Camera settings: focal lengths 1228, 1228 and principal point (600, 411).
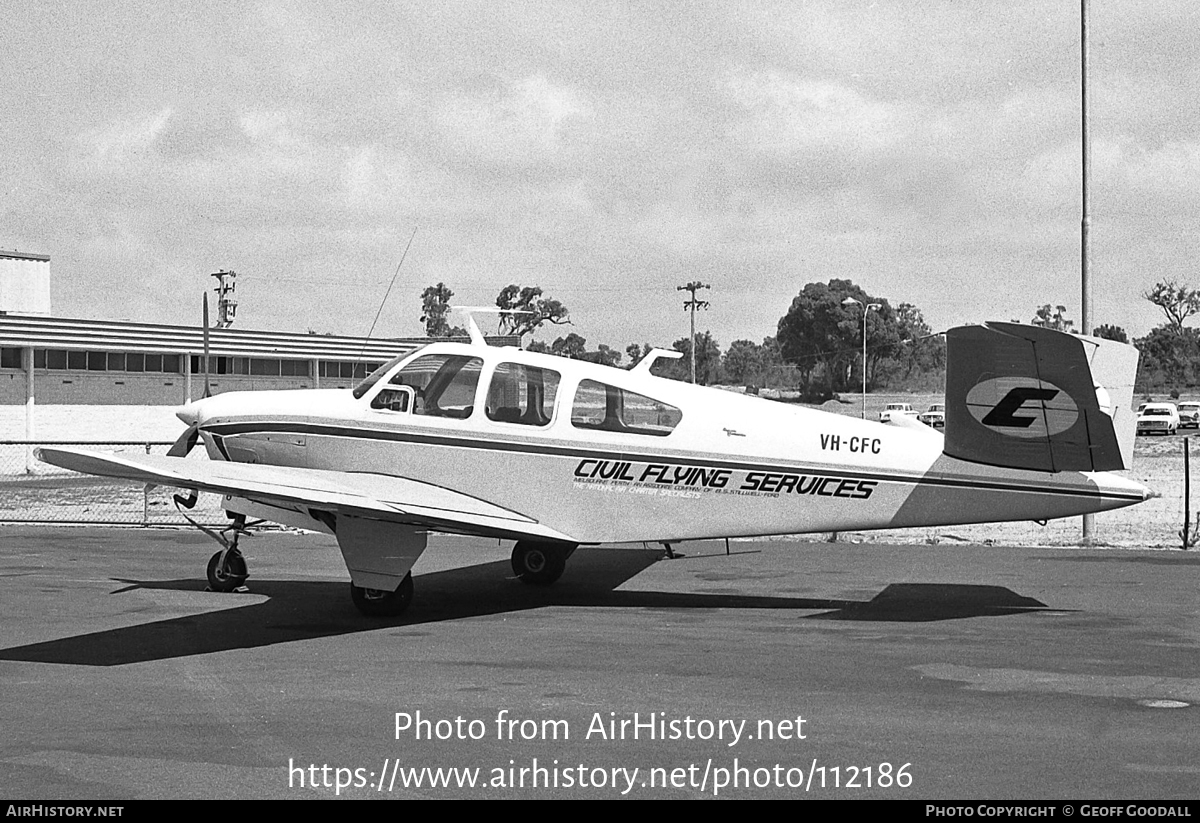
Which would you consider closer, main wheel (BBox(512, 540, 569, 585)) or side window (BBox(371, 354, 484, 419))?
side window (BBox(371, 354, 484, 419))

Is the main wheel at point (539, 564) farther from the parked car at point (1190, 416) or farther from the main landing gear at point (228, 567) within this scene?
the parked car at point (1190, 416)

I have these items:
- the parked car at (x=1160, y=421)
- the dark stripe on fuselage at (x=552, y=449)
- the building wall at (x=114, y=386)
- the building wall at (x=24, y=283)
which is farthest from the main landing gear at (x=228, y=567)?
the building wall at (x=24, y=283)

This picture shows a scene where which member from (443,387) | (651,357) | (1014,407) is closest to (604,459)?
(651,357)

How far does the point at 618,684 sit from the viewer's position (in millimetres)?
8023

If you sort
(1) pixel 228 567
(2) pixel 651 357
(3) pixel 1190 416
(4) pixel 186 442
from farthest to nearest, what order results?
(3) pixel 1190 416 → (1) pixel 228 567 → (4) pixel 186 442 → (2) pixel 651 357

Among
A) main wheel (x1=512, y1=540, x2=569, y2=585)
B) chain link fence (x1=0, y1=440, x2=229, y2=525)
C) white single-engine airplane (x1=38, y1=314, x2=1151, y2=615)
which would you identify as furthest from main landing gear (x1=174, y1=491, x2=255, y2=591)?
chain link fence (x1=0, y1=440, x2=229, y2=525)

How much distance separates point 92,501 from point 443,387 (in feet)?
54.0

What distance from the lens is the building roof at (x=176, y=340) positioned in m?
43.9

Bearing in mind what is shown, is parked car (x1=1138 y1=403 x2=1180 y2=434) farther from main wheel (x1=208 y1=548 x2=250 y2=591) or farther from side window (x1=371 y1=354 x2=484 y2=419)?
main wheel (x1=208 y1=548 x2=250 y2=591)

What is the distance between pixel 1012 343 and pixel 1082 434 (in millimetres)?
944

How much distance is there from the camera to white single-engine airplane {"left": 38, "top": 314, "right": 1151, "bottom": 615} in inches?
402

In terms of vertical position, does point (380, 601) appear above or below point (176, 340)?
below

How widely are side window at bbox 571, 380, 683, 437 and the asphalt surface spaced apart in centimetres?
170

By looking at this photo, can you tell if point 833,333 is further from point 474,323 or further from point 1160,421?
point 474,323
